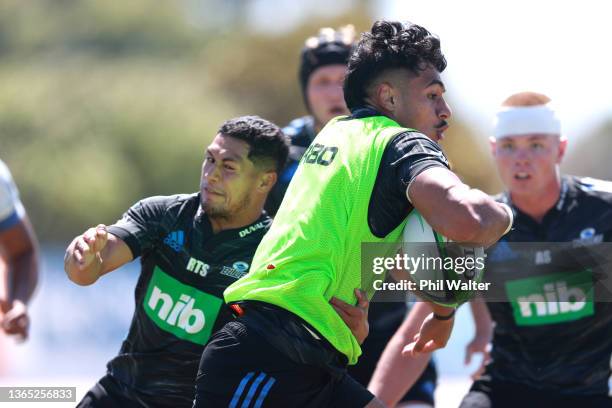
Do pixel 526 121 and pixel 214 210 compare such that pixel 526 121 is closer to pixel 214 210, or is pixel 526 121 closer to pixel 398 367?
pixel 398 367

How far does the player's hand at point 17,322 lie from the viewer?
5.86 metres

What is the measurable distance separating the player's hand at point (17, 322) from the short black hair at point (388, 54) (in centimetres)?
271

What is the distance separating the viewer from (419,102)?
391 cm

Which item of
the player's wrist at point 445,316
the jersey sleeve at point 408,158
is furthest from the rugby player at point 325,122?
the jersey sleeve at point 408,158

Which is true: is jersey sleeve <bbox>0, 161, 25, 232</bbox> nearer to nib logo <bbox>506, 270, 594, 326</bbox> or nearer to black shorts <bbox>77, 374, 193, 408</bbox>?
black shorts <bbox>77, 374, 193, 408</bbox>

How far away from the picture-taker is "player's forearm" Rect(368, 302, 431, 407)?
208 inches

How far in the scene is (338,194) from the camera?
3693 millimetres

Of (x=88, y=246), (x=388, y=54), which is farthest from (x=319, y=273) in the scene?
(x=88, y=246)

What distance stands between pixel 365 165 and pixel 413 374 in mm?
2065

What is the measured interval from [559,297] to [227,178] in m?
1.85

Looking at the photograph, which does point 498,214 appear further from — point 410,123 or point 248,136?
point 248,136

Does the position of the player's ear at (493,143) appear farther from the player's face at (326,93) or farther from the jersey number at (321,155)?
the jersey number at (321,155)

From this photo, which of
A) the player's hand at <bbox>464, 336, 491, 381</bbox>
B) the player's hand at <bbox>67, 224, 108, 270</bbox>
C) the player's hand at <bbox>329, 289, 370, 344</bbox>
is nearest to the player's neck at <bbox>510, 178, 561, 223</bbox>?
the player's hand at <bbox>464, 336, 491, 381</bbox>

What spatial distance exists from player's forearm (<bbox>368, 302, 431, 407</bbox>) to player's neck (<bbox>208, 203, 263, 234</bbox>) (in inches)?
42.2
